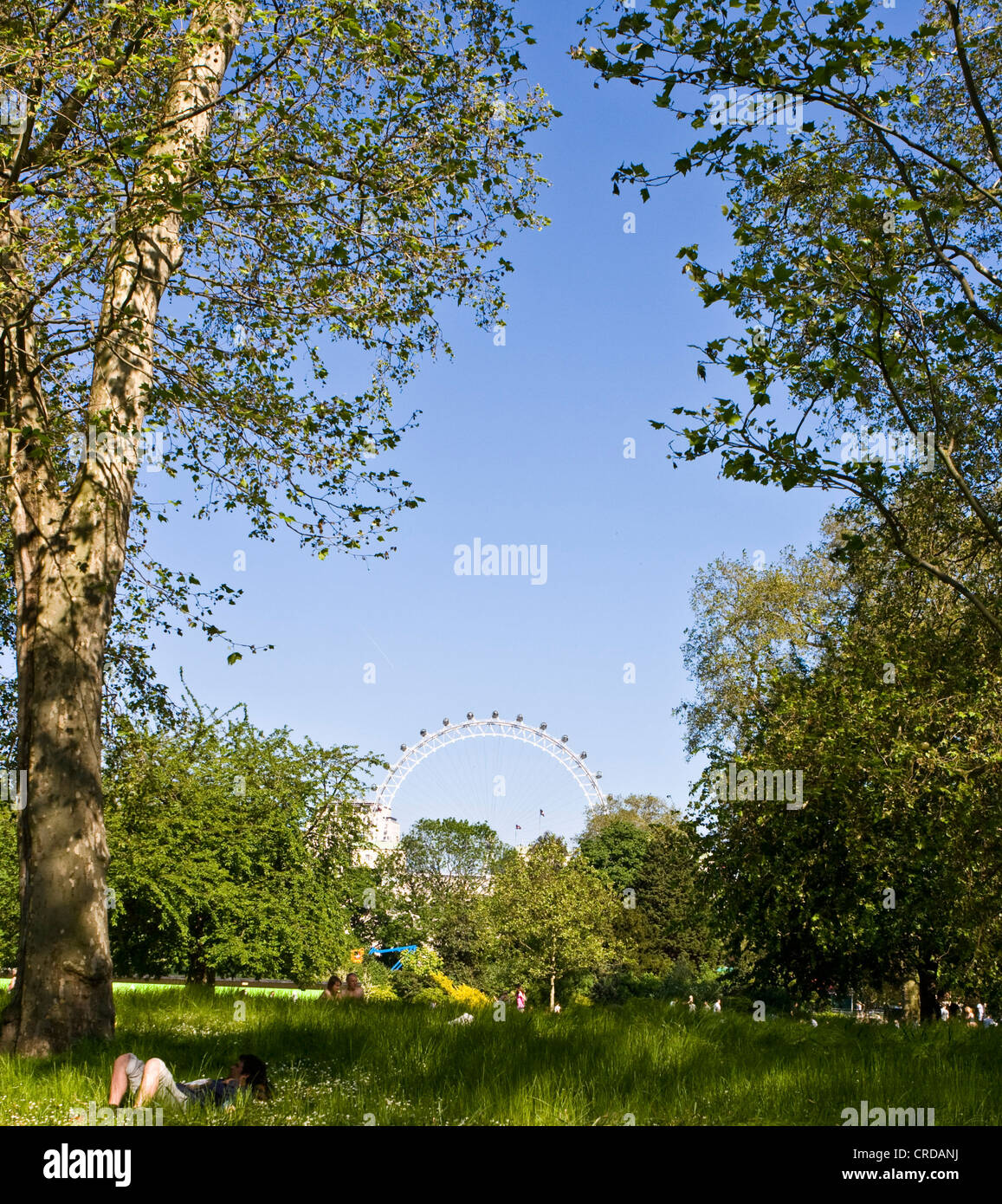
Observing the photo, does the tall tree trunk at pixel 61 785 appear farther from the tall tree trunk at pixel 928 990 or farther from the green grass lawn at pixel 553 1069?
the tall tree trunk at pixel 928 990

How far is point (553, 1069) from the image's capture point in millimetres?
6840

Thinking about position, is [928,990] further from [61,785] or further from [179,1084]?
[61,785]

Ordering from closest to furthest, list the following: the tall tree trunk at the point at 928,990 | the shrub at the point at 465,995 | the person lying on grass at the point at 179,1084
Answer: the person lying on grass at the point at 179,1084 < the shrub at the point at 465,995 < the tall tree trunk at the point at 928,990

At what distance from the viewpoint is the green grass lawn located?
243 inches

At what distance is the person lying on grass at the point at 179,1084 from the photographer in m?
6.76

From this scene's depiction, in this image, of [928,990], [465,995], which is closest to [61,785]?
[465,995]

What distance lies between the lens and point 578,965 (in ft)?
166

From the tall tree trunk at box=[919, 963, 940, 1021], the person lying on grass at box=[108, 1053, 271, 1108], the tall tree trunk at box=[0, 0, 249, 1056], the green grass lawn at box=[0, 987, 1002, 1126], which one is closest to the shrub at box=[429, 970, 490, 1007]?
the green grass lawn at box=[0, 987, 1002, 1126]

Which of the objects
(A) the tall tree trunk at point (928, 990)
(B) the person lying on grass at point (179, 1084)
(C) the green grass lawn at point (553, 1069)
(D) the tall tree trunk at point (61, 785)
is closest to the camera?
(C) the green grass lawn at point (553, 1069)

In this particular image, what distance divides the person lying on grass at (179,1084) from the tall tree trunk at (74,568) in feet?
8.17

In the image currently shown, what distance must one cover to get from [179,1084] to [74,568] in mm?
5434

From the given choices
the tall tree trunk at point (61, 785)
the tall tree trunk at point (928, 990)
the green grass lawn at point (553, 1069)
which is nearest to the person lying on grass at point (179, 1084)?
the green grass lawn at point (553, 1069)
